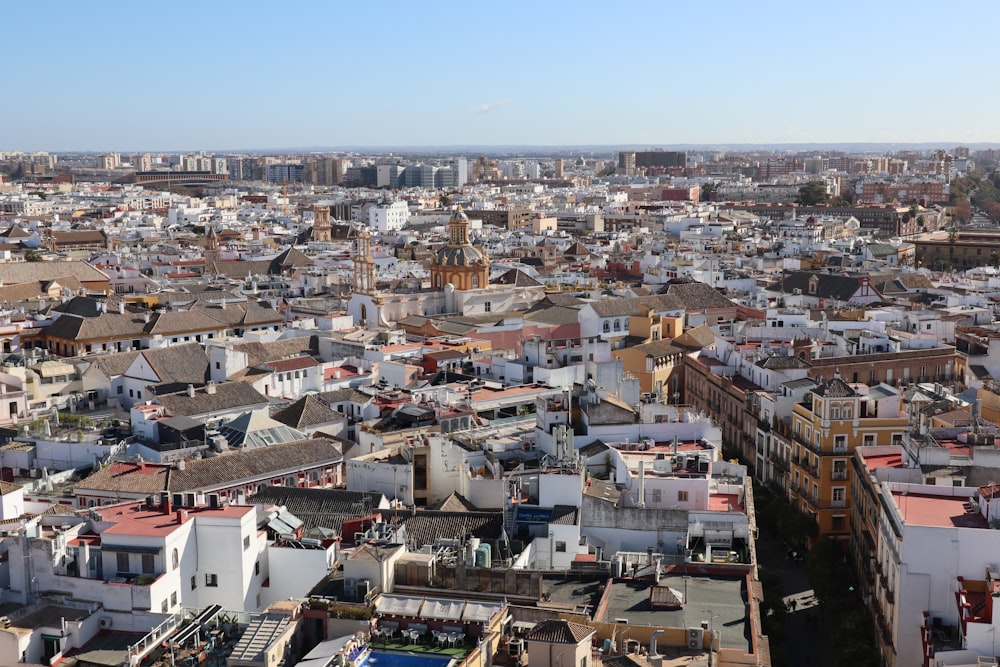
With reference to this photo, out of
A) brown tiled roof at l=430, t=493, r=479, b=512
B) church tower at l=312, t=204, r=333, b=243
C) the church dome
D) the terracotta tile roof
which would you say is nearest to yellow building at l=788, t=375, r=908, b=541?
brown tiled roof at l=430, t=493, r=479, b=512

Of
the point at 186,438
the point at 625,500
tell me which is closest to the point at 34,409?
the point at 186,438

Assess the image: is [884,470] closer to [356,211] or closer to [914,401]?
[914,401]

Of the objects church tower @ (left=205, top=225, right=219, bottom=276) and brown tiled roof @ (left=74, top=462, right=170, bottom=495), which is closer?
brown tiled roof @ (left=74, top=462, right=170, bottom=495)

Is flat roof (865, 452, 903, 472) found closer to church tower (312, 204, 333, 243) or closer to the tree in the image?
church tower (312, 204, 333, 243)

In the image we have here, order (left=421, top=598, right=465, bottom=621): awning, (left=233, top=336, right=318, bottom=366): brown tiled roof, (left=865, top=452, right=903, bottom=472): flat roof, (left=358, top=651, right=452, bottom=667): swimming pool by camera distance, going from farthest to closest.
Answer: (left=233, top=336, right=318, bottom=366): brown tiled roof → (left=865, top=452, right=903, bottom=472): flat roof → (left=421, top=598, right=465, bottom=621): awning → (left=358, top=651, right=452, bottom=667): swimming pool

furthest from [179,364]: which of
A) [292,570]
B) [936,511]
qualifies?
[936,511]

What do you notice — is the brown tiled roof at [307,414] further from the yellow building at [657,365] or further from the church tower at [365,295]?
the church tower at [365,295]

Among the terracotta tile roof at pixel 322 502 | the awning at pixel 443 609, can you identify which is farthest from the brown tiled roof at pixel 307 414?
the awning at pixel 443 609

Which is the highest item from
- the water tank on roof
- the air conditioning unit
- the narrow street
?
the air conditioning unit
